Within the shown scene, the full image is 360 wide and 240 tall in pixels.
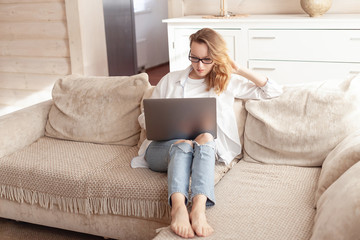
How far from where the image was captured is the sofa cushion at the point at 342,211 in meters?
1.51

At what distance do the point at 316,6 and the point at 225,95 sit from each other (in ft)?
5.10

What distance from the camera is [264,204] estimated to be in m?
2.08

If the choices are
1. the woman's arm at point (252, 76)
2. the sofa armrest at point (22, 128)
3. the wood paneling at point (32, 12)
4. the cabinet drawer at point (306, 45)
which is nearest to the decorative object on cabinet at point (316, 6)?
the cabinet drawer at point (306, 45)

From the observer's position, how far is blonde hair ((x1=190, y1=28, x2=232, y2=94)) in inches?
96.8

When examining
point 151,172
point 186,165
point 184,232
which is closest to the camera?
point 184,232

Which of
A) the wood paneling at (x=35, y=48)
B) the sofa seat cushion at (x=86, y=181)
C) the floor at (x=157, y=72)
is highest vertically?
the wood paneling at (x=35, y=48)

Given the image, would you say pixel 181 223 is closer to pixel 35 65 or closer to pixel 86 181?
pixel 86 181

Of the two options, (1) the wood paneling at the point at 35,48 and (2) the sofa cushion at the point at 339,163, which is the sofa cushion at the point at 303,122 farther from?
(1) the wood paneling at the point at 35,48

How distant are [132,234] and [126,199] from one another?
0.62 ft

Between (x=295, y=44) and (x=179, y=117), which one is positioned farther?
(x=295, y=44)

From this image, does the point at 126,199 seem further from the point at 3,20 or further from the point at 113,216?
the point at 3,20

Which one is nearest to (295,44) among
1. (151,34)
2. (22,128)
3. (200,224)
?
(22,128)

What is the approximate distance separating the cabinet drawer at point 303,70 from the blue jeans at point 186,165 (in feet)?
5.63

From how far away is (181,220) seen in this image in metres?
1.93
